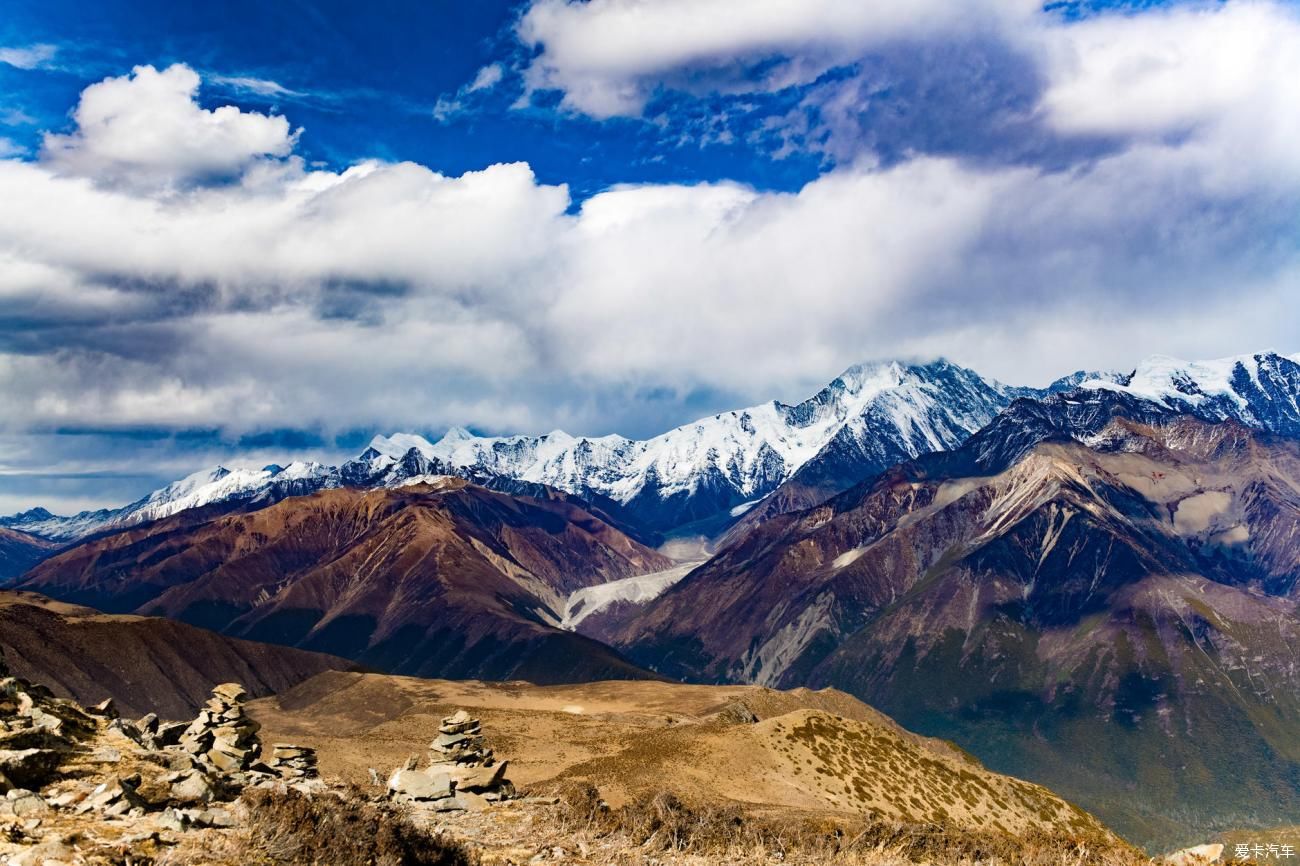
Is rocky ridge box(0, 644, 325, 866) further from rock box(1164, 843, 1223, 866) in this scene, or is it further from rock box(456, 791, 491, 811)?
rock box(1164, 843, 1223, 866)

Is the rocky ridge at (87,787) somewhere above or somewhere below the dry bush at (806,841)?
above

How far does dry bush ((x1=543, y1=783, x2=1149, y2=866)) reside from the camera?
47.4 metres

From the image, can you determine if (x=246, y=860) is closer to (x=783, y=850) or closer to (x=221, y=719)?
(x=783, y=850)

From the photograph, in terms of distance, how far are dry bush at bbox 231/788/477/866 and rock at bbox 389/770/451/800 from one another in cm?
1927

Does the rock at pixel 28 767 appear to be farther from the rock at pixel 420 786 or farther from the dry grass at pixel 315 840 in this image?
the rock at pixel 420 786

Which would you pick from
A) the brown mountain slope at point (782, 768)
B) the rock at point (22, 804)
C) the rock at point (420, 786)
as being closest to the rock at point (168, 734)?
the rock at point (420, 786)

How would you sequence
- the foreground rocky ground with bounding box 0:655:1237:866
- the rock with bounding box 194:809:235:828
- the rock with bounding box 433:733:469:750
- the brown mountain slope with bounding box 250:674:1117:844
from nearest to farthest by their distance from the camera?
the foreground rocky ground with bounding box 0:655:1237:866, the rock with bounding box 194:809:235:828, the rock with bounding box 433:733:469:750, the brown mountain slope with bounding box 250:674:1117:844

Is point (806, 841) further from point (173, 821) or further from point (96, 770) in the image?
point (96, 770)

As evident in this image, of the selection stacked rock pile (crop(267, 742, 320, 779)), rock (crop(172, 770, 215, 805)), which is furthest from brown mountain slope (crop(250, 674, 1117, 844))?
rock (crop(172, 770, 215, 805))

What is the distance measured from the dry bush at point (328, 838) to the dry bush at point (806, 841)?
12.1 m

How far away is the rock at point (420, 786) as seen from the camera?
57.2 m

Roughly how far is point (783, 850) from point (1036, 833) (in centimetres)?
1874

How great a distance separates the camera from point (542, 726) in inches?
7185

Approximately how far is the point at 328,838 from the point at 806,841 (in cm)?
2835
